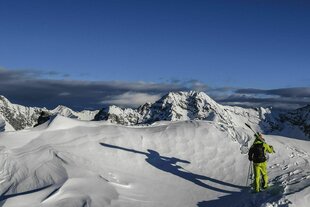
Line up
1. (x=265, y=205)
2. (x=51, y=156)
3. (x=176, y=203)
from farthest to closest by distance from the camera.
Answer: (x=51, y=156) < (x=176, y=203) < (x=265, y=205)

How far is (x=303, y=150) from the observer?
2588cm

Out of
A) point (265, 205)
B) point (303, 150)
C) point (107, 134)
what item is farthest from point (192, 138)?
point (265, 205)

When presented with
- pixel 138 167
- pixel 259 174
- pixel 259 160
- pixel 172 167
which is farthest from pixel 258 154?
pixel 138 167

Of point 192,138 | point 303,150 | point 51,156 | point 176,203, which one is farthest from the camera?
point 303,150

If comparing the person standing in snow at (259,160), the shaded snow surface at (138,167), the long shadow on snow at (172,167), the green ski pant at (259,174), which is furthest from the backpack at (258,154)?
the long shadow on snow at (172,167)

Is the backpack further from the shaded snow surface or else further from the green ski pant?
the shaded snow surface

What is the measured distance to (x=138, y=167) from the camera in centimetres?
2192

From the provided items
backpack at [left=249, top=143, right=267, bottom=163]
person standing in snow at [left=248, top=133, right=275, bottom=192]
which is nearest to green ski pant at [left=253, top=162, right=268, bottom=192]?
person standing in snow at [left=248, top=133, right=275, bottom=192]

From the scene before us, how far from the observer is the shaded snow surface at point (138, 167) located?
18.3 metres

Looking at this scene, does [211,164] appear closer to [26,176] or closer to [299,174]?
[299,174]

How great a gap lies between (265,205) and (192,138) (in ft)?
26.0

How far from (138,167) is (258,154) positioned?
5.41 metres

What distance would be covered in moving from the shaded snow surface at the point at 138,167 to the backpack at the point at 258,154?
4.20ft

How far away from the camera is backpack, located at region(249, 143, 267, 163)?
Result: 1980cm
